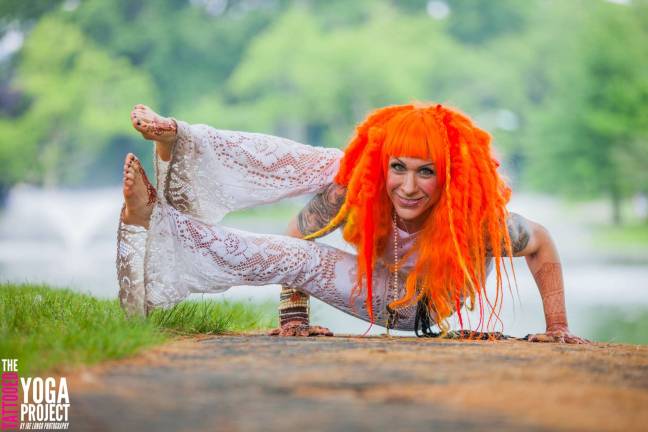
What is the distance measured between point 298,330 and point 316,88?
32122 mm

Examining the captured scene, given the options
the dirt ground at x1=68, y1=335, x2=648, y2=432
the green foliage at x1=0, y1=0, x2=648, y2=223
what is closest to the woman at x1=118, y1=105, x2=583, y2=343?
the dirt ground at x1=68, y1=335, x2=648, y2=432

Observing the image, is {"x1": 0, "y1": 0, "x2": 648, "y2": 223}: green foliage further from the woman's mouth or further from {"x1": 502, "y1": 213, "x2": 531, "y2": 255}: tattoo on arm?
the woman's mouth

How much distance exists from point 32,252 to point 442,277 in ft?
77.5

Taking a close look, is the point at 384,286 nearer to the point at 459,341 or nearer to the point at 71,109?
the point at 459,341

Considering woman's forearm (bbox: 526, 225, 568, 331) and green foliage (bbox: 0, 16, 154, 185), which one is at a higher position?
green foliage (bbox: 0, 16, 154, 185)

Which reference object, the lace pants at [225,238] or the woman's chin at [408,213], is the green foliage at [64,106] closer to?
the lace pants at [225,238]

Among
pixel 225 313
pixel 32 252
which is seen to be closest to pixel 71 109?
pixel 32 252

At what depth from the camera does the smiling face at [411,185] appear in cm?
343

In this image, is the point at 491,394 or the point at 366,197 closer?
the point at 491,394

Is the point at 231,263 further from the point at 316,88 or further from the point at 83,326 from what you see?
the point at 316,88

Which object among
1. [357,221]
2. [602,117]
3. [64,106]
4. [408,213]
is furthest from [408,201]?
[64,106]

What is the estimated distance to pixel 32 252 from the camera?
25672 millimetres

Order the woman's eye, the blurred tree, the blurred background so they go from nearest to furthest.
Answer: the woman's eye
the blurred tree
the blurred background

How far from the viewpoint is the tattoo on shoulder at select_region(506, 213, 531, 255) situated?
3568mm
